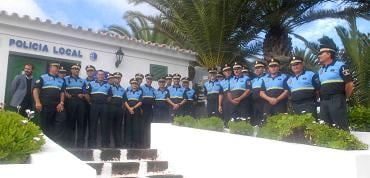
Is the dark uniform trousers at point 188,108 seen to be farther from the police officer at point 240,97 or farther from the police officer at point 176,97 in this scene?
the police officer at point 240,97

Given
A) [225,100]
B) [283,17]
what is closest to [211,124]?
[225,100]

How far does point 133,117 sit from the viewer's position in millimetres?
9039

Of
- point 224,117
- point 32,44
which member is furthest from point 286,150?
point 32,44

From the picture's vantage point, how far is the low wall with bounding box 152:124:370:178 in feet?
15.3

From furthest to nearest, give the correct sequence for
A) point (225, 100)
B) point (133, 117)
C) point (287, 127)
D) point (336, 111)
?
point (225, 100) → point (133, 117) → point (336, 111) → point (287, 127)

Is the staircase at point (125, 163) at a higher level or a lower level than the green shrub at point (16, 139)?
lower

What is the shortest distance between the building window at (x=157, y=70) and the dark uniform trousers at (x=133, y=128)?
3365 millimetres

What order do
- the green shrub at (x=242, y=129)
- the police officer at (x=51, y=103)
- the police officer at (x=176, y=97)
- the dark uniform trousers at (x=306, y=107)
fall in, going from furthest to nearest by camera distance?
the police officer at (x=176, y=97) < the police officer at (x=51, y=103) < the dark uniform trousers at (x=306, y=107) < the green shrub at (x=242, y=129)

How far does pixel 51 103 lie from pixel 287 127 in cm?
476

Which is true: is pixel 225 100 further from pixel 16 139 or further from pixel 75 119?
pixel 16 139

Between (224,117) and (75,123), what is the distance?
3.29 meters

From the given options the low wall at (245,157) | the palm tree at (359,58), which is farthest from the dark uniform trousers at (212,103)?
the palm tree at (359,58)

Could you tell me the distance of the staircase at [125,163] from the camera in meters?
5.80

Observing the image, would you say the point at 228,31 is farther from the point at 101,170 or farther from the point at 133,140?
the point at 101,170
